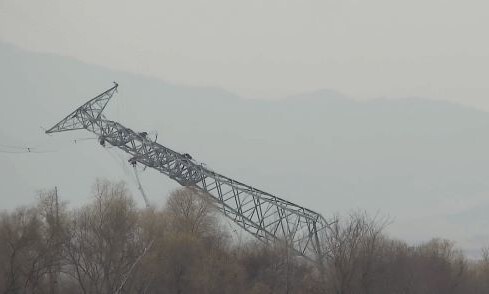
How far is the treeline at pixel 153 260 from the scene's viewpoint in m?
44.9

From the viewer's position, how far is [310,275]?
4662 centimetres

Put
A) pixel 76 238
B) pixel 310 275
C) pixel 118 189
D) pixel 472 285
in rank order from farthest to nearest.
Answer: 1. pixel 472 285
2. pixel 118 189
3. pixel 76 238
4. pixel 310 275

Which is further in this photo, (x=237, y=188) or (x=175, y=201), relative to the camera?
(x=175, y=201)

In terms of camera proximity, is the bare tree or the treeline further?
the bare tree

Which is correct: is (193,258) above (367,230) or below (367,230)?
below

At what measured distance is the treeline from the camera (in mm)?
44934

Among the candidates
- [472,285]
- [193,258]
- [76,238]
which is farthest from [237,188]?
[472,285]

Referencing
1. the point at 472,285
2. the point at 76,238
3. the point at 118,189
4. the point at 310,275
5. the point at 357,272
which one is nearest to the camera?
the point at 357,272

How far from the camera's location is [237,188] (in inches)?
1925

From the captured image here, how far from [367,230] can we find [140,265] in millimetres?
16795

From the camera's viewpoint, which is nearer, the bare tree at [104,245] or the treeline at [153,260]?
the treeline at [153,260]

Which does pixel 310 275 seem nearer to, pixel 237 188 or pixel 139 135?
pixel 237 188

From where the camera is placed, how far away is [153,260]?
156 ft

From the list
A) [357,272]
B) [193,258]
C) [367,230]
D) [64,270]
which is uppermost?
[367,230]
